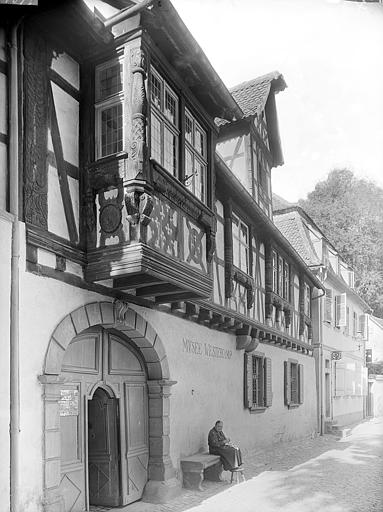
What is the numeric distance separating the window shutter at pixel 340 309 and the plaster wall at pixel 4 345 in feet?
56.0

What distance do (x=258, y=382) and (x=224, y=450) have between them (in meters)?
4.00

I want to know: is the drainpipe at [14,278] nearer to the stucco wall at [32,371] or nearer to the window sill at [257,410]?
the stucco wall at [32,371]

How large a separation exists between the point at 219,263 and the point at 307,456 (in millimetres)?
5125

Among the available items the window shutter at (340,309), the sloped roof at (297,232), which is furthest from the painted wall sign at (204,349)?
the window shutter at (340,309)

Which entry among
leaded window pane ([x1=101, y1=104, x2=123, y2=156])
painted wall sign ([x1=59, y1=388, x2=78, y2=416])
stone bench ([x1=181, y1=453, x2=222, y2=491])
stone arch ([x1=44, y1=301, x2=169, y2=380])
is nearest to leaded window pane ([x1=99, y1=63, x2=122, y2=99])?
leaded window pane ([x1=101, y1=104, x2=123, y2=156])

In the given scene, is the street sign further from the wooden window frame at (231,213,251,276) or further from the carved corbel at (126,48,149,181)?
the carved corbel at (126,48,149,181)

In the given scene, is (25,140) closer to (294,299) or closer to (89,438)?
(89,438)

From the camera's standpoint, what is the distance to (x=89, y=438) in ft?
25.2

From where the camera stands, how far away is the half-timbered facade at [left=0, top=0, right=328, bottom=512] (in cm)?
561

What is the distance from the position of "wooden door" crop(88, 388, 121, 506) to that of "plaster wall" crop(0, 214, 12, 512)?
242cm

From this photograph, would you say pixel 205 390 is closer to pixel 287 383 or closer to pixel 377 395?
pixel 287 383

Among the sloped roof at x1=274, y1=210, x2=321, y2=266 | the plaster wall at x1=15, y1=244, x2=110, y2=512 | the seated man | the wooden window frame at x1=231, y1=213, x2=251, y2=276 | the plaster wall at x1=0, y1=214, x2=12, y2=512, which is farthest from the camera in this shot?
the sloped roof at x1=274, y1=210, x2=321, y2=266

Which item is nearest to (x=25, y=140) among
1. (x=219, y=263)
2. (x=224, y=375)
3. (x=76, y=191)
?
(x=76, y=191)

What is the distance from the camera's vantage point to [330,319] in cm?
2014
